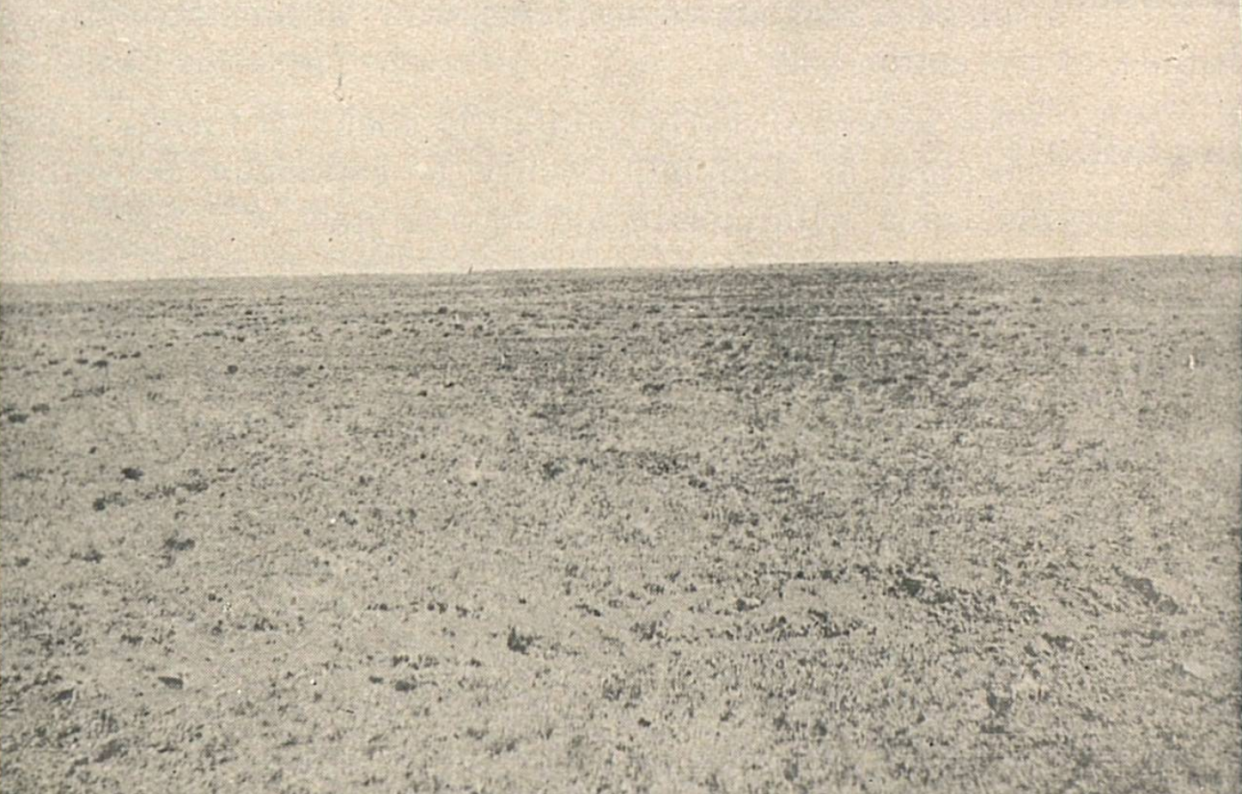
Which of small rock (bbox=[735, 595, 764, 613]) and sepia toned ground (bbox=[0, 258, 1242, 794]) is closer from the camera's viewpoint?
sepia toned ground (bbox=[0, 258, 1242, 794])

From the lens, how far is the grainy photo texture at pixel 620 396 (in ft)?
5.73

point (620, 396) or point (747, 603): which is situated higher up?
point (620, 396)

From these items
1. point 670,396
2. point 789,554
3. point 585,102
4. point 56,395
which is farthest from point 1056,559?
point 56,395

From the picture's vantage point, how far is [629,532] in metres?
1.92

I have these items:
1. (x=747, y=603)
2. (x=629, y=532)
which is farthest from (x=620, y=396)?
(x=747, y=603)

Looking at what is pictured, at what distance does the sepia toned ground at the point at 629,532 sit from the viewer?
1.72m

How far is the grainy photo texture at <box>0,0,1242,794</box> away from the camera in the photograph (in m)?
1.75

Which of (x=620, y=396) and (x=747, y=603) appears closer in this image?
(x=747, y=603)

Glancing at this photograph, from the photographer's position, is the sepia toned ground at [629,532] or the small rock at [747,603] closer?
the sepia toned ground at [629,532]

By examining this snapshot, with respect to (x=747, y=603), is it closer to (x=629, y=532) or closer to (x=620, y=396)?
(x=629, y=532)

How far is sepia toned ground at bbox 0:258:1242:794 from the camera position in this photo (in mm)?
1722

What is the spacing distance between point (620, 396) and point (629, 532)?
1.11 ft

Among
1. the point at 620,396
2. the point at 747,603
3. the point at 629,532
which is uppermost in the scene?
the point at 620,396

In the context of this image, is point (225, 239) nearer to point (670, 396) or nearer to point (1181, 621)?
point (670, 396)
